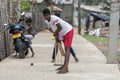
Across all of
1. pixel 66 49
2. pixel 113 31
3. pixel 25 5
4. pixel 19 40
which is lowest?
pixel 25 5

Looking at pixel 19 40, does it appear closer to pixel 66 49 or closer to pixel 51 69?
pixel 51 69

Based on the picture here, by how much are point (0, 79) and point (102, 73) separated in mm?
2637

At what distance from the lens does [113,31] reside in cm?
1373

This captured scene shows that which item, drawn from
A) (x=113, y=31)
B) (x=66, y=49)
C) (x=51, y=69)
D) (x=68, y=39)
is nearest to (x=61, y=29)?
(x=68, y=39)

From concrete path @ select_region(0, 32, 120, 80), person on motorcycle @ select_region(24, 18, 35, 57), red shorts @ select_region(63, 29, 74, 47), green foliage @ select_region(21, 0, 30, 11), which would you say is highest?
red shorts @ select_region(63, 29, 74, 47)

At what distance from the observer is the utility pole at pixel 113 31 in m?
13.6

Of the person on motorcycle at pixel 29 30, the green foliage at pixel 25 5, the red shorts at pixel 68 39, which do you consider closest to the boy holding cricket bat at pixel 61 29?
the red shorts at pixel 68 39

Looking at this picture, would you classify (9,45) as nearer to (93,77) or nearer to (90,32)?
(93,77)

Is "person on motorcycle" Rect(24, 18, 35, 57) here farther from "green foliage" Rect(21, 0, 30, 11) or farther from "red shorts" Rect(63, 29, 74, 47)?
"green foliage" Rect(21, 0, 30, 11)

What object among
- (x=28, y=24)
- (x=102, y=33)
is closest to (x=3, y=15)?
(x=28, y=24)

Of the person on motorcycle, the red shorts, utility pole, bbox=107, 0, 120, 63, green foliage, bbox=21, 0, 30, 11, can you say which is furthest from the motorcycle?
green foliage, bbox=21, 0, 30, 11

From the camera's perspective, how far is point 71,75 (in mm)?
11344

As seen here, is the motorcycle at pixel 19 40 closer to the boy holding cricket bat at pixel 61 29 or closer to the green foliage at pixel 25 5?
the boy holding cricket bat at pixel 61 29

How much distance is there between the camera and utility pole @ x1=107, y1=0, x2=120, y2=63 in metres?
13.6
